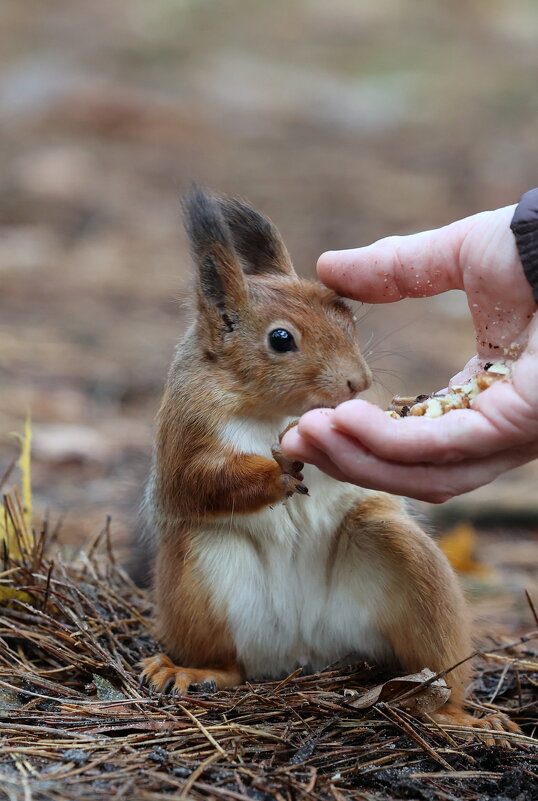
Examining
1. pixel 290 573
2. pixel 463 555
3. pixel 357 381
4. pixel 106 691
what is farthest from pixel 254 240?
pixel 463 555

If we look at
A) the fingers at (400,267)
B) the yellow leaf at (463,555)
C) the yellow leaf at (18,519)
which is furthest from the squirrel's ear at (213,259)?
the yellow leaf at (463,555)

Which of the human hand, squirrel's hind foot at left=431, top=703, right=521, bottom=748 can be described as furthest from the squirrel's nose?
squirrel's hind foot at left=431, top=703, right=521, bottom=748

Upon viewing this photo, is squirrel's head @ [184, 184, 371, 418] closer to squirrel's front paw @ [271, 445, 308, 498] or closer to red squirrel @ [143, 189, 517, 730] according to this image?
red squirrel @ [143, 189, 517, 730]

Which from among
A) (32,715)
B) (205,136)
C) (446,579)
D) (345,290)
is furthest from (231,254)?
(205,136)

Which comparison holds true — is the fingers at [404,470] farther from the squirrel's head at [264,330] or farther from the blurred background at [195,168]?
the blurred background at [195,168]

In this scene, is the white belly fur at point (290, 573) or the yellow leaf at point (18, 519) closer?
the white belly fur at point (290, 573)

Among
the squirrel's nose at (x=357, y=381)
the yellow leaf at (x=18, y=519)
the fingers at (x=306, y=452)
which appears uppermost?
the squirrel's nose at (x=357, y=381)

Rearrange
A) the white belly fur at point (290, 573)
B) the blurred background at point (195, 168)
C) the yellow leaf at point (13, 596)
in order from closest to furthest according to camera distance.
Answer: the white belly fur at point (290, 573)
the yellow leaf at point (13, 596)
the blurred background at point (195, 168)
